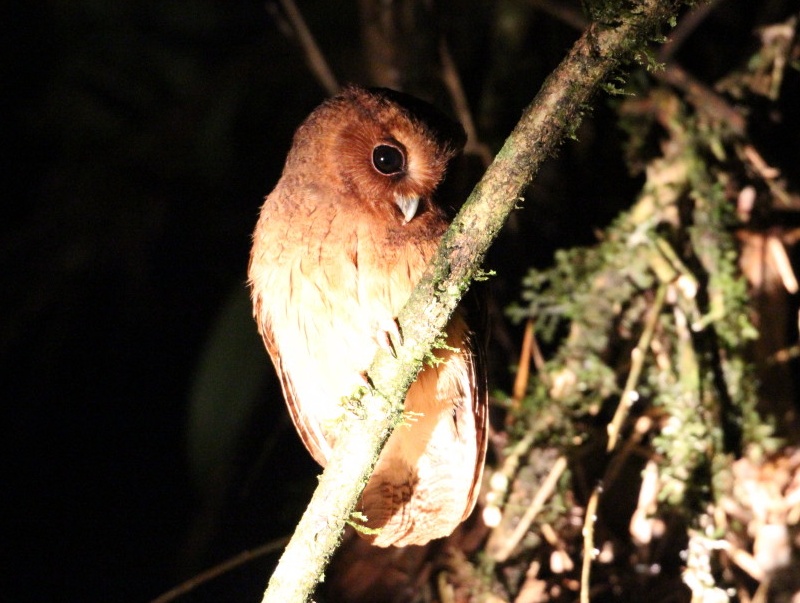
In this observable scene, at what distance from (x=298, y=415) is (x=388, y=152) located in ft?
1.92

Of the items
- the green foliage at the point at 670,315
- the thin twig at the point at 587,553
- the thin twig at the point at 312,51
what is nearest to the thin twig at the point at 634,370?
the green foliage at the point at 670,315

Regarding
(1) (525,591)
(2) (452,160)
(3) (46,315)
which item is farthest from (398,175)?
(3) (46,315)

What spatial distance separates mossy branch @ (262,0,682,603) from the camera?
2.66 ft

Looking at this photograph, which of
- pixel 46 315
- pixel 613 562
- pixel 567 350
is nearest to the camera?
pixel 613 562

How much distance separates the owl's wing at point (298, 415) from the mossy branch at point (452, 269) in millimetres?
564

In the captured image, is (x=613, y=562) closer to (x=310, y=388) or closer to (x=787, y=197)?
(x=310, y=388)

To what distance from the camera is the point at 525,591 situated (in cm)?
138

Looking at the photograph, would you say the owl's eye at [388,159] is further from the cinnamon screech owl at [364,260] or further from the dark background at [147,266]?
the dark background at [147,266]

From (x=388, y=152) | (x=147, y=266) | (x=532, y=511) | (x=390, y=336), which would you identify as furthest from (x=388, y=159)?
(x=147, y=266)

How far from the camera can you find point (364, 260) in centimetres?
123

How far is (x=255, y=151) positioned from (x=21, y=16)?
84 cm

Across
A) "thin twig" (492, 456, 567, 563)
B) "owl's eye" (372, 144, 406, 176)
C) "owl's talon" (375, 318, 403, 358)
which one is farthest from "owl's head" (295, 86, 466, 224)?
"thin twig" (492, 456, 567, 563)

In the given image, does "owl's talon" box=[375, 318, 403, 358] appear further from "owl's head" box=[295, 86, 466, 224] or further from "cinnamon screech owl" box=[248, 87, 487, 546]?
"owl's head" box=[295, 86, 466, 224]

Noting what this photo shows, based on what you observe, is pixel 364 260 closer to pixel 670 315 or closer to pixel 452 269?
pixel 452 269
